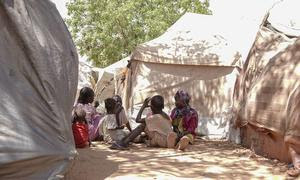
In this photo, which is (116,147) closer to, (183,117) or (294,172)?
(183,117)

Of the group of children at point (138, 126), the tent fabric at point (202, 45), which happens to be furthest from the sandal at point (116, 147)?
the tent fabric at point (202, 45)

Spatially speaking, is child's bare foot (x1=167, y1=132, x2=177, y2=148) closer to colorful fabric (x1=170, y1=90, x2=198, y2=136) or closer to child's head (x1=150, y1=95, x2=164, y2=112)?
child's head (x1=150, y1=95, x2=164, y2=112)

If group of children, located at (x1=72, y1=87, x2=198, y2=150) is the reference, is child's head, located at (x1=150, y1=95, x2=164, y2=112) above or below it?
above

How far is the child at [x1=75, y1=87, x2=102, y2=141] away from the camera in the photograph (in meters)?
7.03

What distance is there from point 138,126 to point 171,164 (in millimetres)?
1573

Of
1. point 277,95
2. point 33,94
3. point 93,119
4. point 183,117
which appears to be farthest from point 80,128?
point 277,95

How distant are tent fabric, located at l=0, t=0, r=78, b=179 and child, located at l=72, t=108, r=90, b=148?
72.6 inches

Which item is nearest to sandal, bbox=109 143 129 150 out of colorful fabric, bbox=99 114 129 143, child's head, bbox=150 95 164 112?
colorful fabric, bbox=99 114 129 143

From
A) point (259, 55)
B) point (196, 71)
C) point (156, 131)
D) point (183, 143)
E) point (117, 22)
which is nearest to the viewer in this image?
point (183, 143)

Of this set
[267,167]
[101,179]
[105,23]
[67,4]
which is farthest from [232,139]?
[67,4]

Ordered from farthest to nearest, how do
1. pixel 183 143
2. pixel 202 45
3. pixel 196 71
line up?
pixel 202 45 < pixel 196 71 < pixel 183 143

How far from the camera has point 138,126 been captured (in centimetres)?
675

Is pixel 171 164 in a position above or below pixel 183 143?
below

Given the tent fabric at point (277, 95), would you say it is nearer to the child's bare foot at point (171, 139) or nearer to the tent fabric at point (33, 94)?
the child's bare foot at point (171, 139)
